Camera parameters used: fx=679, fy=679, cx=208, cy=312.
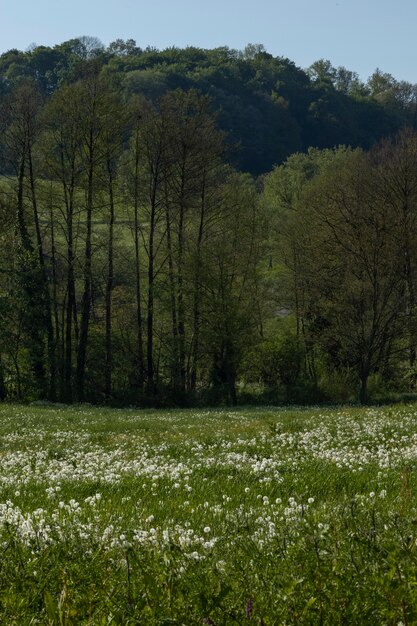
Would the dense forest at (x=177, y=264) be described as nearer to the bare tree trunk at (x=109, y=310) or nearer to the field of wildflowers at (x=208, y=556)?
the bare tree trunk at (x=109, y=310)

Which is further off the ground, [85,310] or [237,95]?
[237,95]

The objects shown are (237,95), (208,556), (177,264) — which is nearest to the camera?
(208,556)

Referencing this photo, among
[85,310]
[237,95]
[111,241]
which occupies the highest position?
[237,95]

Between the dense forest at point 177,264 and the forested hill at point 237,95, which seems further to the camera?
the forested hill at point 237,95

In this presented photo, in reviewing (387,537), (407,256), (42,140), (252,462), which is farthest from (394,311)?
(387,537)

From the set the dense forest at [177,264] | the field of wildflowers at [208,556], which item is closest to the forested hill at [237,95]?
the dense forest at [177,264]

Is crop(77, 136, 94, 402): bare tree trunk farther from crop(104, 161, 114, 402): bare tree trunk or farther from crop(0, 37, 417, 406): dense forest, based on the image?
crop(104, 161, 114, 402): bare tree trunk

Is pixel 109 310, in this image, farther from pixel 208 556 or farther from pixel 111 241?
pixel 208 556

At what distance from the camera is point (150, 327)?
170ft

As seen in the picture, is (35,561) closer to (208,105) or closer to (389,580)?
(389,580)

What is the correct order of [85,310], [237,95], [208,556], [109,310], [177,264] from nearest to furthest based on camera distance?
[208,556], [85,310], [109,310], [177,264], [237,95]

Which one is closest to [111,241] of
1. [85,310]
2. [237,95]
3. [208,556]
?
[85,310]

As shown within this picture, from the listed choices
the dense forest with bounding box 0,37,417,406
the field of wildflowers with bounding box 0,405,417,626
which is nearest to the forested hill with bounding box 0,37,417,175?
the dense forest with bounding box 0,37,417,406

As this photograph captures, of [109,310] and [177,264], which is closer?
[109,310]
